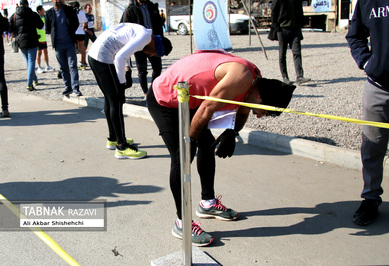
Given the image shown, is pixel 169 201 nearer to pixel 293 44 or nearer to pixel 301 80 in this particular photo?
pixel 301 80

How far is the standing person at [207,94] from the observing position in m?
2.78

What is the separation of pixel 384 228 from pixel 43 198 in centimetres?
306

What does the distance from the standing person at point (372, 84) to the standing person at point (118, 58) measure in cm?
181

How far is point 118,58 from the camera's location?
458cm

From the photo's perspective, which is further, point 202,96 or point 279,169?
point 279,169

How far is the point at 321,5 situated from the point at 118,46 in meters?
20.5

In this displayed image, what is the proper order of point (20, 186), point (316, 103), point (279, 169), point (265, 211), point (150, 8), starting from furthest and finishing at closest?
point (150, 8)
point (316, 103)
point (279, 169)
point (20, 186)
point (265, 211)

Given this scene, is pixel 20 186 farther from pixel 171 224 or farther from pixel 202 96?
pixel 202 96

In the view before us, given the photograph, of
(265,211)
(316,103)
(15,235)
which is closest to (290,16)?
(316,103)

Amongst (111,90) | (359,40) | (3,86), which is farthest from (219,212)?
(3,86)

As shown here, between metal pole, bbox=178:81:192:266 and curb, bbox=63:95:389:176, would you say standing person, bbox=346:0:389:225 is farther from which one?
metal pole, bbox=178:81:192:266

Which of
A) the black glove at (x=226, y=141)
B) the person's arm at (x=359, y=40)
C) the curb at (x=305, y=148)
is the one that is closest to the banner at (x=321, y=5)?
the curb at (x=305, y=148)

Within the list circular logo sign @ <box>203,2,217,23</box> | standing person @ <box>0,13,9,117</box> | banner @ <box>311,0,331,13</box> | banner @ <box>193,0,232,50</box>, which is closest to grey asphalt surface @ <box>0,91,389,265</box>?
standing person @ <box>0,13,9,117</box>

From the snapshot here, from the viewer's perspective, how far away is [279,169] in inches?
182
